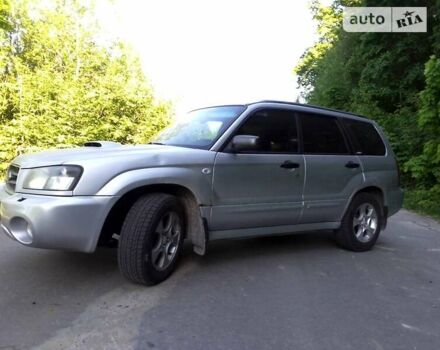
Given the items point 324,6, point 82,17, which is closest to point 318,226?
point 82,17

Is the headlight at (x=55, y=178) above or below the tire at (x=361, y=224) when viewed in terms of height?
above

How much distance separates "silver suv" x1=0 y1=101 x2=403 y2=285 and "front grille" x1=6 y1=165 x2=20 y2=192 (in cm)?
2

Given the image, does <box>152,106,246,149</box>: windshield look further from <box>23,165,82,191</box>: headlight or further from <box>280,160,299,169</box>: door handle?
<box>23,165,82,191</box>: headlight

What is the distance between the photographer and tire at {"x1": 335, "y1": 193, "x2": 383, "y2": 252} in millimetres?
5824

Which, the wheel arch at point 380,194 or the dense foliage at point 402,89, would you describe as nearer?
the wheel arch at point 380,194

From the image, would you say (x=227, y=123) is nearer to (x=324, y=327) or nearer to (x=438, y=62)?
(x=324, y=327)

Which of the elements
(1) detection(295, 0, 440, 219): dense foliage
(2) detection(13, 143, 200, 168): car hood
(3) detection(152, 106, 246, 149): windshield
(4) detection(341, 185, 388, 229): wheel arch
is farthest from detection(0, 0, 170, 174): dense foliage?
(4) detection(341, 185, 388, 229): wheel arch

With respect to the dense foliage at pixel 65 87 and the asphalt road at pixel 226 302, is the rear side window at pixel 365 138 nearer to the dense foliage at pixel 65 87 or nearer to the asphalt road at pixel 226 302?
the asphalt road at pixel 226 302

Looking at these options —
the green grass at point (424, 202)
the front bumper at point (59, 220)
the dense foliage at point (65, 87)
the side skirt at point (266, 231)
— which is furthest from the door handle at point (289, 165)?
the dense foliage at point (65, 87)

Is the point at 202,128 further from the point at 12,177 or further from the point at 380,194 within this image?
the point at 380,194

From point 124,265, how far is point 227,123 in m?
1.79

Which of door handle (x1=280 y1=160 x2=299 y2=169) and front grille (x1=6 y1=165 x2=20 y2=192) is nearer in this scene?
front grille (x1=6 y1=165 x2=20 y2=192)

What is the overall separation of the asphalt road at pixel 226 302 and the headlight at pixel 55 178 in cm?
90

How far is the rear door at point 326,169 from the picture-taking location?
5324 millimetres
